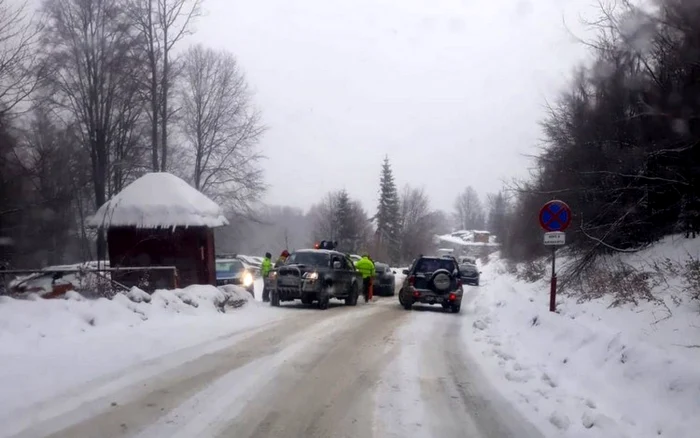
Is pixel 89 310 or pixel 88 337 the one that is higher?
pixel 89 310

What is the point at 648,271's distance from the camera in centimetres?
1326

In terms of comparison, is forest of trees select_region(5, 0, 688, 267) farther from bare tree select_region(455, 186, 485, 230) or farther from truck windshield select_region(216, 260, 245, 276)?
bare tree select_region(455, 186, 485, 230)

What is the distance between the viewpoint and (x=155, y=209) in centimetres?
2177

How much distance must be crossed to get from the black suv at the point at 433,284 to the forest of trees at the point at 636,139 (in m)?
3.95

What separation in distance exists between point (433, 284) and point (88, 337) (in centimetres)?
1249

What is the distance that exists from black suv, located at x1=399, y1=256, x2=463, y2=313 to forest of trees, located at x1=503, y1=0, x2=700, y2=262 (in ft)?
12.9

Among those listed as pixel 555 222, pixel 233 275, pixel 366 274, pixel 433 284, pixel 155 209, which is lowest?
pixel 433 284

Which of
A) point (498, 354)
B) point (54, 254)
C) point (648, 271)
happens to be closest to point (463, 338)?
point (498, 354)

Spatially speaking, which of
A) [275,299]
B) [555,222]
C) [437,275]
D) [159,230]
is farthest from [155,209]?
[555,222]

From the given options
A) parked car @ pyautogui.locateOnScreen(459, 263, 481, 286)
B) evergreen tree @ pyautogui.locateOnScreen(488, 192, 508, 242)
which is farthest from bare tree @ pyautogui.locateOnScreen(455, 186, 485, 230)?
parked car @ pyautogui.locateOnScreen(459, 263, 481, 286)

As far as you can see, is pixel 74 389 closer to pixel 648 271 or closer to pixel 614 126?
pixel 648 271

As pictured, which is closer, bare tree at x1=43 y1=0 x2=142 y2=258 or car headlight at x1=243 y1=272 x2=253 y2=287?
car headlight at x1=243 y1=272 x2=253 y2=287

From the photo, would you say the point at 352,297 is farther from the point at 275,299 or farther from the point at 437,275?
the point at 437,275

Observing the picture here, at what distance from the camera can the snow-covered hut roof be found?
21.7m
